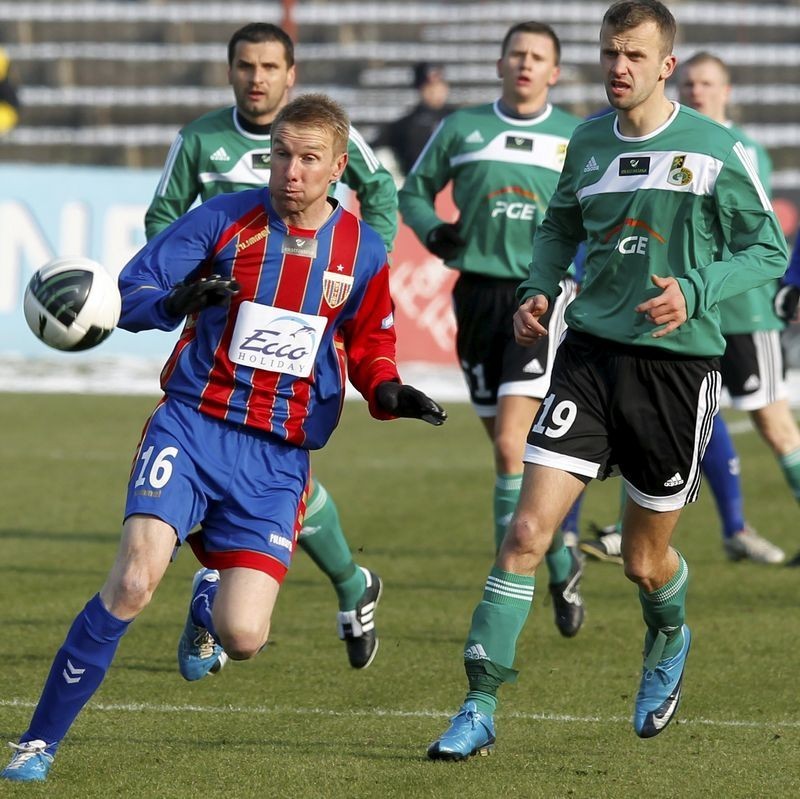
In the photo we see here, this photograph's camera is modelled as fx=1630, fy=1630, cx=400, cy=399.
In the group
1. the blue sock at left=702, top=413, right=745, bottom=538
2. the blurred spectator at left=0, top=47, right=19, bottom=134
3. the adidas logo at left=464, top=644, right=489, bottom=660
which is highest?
the adidas logo at left=464, top=644, right=489, bottom=660

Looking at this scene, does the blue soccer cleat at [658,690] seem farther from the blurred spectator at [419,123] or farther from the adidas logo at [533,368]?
the blurred spectator at [419,123]

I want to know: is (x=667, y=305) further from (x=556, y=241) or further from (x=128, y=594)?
(x=128, y=594)

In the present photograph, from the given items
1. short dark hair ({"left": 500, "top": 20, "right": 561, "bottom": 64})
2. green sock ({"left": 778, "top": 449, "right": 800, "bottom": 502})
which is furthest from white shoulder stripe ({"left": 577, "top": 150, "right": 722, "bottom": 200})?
green sock ({"left": 778, "top": 449, "right": 800, "bottom": 502})

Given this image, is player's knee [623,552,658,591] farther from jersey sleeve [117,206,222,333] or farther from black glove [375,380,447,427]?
jersey sleeve [117,206,222,333]

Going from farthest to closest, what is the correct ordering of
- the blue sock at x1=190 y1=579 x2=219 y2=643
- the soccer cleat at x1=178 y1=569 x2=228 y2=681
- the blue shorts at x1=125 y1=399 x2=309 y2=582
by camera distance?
the soccer cleat at x1=178 y1=569 x2=228 y2=681 → the blue sock at x1=190 y1=579 x2=219 y2=643 → the blue shorts at x1=125 y1=399 x2=309 y2=582

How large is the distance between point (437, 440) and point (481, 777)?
8185 millimetres

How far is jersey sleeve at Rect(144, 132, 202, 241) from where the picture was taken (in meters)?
6.59

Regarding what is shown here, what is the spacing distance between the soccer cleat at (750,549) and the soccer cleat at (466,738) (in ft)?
12.9

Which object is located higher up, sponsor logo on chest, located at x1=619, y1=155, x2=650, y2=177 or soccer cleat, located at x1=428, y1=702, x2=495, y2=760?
sponsor logo on chest, located at x1=619, y1=155, x2=650, y2=177

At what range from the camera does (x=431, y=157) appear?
7.38m

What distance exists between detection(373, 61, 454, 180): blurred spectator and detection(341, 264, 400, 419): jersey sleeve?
10.6 meters

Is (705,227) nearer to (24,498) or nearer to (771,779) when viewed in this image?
(771,779)

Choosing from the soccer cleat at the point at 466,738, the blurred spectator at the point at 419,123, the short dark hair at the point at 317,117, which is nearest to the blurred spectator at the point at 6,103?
the blurred spectator at the point at 419,123

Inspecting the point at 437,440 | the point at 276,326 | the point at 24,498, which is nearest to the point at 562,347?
the point at 276,326
